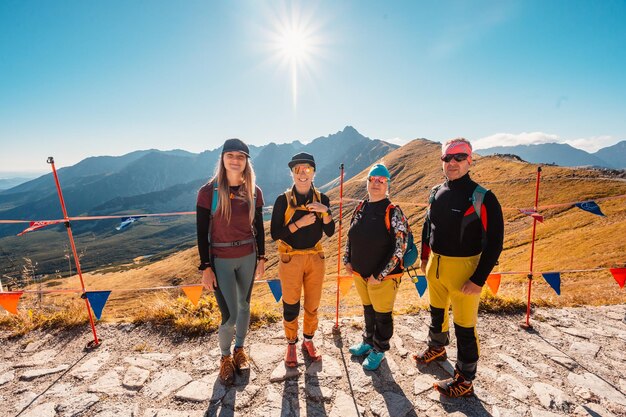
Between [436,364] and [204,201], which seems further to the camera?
[436,364]

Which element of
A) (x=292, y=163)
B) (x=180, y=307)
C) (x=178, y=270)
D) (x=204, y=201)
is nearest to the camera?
(x=204, y=201)

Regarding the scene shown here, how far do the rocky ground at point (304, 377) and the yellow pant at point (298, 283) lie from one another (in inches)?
30.7

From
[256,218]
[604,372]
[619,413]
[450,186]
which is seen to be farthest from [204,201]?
[604,372]

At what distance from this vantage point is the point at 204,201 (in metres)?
3.90

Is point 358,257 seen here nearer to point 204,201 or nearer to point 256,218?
point 256,218

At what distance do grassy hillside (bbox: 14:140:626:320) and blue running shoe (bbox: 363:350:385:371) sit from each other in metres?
2.40

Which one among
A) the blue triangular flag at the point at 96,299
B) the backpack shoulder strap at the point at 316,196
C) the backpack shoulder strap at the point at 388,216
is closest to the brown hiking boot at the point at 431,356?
the backpack shoulder strap at the point at 388,216

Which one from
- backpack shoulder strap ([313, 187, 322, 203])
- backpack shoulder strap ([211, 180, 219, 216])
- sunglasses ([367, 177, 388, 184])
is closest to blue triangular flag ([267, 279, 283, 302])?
backpack shoulder strap ([313, 187, 322, 203])

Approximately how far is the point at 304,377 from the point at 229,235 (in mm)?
2415

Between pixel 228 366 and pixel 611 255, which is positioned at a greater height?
pixel 228 366

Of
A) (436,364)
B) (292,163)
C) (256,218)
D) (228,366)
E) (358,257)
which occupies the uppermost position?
(292,163)

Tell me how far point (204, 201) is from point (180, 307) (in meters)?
3.66

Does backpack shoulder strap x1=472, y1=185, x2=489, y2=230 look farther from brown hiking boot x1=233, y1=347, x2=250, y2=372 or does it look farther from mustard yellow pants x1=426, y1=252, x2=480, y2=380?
brown hiking boot x1=233, y1=347, x2=250, y2=372

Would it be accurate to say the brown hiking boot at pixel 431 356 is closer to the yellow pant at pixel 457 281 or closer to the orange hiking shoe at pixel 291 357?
the yellow pant at pixel 457 281
